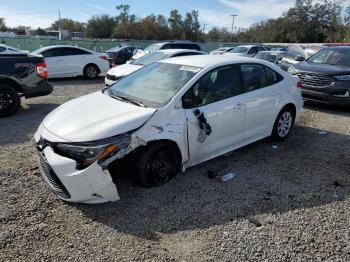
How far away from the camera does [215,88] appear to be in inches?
179

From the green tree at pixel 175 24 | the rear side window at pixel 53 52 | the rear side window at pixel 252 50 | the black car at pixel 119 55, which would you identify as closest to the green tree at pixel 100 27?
the green tree at pixel 175 24

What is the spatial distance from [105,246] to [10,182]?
188 cm

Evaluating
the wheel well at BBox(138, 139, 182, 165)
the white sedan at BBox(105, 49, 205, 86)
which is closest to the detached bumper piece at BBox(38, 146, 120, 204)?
the wheel well at BBox(138, 139, 182, 165)

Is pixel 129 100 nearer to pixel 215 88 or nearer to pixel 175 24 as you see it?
pixel 215 88

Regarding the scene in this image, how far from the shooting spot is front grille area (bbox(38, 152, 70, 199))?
3480 millimetres

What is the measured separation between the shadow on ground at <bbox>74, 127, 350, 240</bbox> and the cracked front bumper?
0.69 ft

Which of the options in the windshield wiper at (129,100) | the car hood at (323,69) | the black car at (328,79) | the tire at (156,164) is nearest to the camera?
the tire at (156,164)

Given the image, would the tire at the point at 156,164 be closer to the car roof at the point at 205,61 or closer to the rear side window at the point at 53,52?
the car roof at the point at 205,61

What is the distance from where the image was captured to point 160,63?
16.8 feet

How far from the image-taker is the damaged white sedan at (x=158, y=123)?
11.3 ft

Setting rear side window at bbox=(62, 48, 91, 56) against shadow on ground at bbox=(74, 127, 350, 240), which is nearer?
shadow on ground at bbox=(74, 127, 350, 240)

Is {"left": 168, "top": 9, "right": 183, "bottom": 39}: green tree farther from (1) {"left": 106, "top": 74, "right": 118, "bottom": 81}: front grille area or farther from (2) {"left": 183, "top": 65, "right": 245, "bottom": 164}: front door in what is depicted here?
(2) {"left": 183, "top": 65, "right": 245, "bottom": 164}: front door

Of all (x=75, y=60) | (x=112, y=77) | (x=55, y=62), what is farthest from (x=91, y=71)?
(x=112, y=77)

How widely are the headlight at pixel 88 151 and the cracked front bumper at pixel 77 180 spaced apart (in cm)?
5
